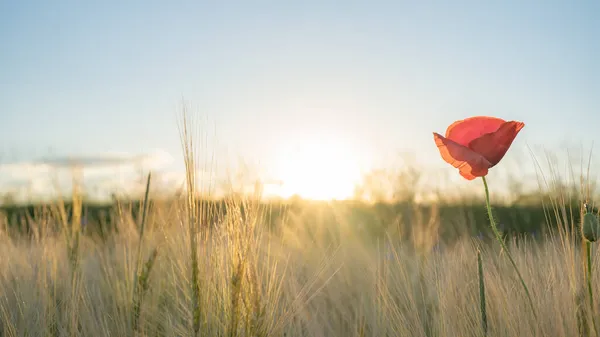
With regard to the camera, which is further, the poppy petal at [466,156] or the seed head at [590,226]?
the poppy petal at [466,156]

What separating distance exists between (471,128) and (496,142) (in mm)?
70

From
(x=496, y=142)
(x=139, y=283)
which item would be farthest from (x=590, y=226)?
(x=139, y=283)

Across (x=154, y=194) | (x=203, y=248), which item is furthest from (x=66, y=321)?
(x=203, y=248)

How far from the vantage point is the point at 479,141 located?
1.35 meters

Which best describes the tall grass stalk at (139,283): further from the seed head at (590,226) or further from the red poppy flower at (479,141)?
the seed head at (590,226)

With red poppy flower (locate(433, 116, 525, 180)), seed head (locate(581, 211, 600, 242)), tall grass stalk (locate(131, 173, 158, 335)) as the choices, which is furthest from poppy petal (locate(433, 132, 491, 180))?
tall grass stalk (locate(131, 173, 158, 335))

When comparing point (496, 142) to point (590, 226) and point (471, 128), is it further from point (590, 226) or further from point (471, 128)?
point (590, 226)

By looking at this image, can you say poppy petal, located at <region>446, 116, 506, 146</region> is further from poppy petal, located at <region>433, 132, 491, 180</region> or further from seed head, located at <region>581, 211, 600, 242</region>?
seed head, located at <region>581, 211, 600, 242</region>

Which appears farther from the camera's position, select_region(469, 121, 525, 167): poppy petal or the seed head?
select_region(469, 121, 525, 167): poppy petal

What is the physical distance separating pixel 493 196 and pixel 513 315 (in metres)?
5.70

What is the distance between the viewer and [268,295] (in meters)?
1.47

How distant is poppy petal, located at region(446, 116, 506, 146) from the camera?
1.35 meters

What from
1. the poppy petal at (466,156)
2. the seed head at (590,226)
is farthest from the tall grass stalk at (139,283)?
the seed head at (590,226)

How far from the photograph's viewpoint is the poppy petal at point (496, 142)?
1343 millimetres
